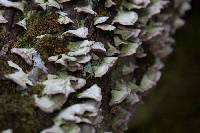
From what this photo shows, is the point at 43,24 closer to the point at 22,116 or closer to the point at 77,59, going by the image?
the point at 77,59

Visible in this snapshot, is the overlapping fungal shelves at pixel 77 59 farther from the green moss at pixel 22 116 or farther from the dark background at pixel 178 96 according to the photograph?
the dark background at pixel 178 96

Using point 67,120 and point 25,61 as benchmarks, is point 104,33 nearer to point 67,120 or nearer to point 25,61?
point 25,61

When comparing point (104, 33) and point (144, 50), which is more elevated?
point (104, 33)

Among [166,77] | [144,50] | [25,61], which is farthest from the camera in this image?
[166,77]

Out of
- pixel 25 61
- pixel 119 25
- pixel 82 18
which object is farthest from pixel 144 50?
pixel 25 61

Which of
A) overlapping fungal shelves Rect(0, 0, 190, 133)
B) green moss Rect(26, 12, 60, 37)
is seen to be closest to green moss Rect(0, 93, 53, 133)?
overlapping fungal shelves Rect(0, 0, 190, 133)

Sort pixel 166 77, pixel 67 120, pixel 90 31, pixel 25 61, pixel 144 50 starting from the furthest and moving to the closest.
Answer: pixel 166 77 → pixel 144 50 → pixel 90 31 → pixel 25 61 → pixel 67 120

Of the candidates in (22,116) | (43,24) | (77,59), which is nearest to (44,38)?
(43,24)
